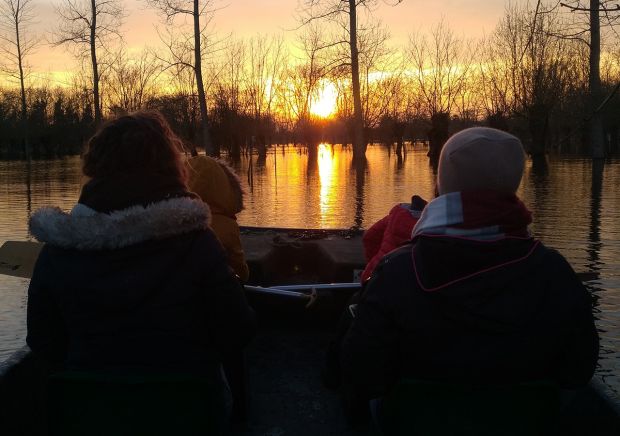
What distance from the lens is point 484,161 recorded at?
181cm

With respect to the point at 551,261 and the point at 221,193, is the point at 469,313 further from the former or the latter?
the point at 221,193

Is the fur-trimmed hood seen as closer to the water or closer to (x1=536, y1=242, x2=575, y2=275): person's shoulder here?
(x1=536, y1=242, x2=575, y2=275): person's shoulder

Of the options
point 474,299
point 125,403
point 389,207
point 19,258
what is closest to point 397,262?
point 474,299

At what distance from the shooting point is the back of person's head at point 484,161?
1.81 meters

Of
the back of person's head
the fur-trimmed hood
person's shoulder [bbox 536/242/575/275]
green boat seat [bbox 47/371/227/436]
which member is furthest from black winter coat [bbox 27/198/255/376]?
person's shoulder [bbox 536/242/575/275]

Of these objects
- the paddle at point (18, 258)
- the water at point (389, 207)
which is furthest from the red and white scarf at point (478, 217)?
the paddle at point (18, 258)

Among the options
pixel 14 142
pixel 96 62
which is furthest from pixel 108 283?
pixel 14 142

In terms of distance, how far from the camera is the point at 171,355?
6.51 feet

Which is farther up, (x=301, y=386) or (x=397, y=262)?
(x=397, y=262)

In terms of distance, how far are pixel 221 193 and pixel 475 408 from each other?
215 cm

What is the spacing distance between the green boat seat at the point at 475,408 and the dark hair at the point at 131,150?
106cm

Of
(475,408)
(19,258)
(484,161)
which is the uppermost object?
(484,161)

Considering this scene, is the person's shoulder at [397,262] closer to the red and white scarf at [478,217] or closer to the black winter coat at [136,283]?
the red and white scarf at [478,217]

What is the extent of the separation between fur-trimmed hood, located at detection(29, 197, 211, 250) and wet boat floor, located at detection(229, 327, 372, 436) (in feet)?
5.42
